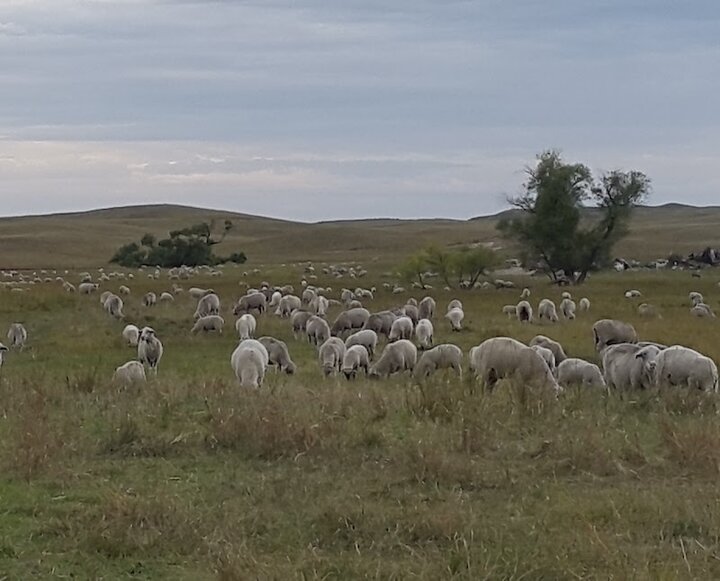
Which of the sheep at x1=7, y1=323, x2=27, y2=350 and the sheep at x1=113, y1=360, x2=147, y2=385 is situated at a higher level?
the sheep at x1=113, y1=360, x2=147, y2=385

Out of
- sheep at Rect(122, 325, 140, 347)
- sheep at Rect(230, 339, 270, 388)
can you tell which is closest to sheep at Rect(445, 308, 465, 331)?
sheep at Rect(122, 325, 140, 347)

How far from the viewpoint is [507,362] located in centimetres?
1388

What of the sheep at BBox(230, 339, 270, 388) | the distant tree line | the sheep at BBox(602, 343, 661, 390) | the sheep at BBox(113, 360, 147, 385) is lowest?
the distant tree line

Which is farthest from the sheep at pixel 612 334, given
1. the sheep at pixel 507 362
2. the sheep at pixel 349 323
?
the sheep at pixel 507 362

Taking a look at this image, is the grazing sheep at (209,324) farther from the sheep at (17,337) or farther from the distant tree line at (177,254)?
the distant tree line at (177,254)

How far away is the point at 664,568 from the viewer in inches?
238

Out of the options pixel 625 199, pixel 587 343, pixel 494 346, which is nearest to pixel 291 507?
pixel 494 346

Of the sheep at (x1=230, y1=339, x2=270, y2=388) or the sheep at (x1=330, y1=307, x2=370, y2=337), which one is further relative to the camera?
the sheep at (x1=330, y1=307, x2=370, y2=337)

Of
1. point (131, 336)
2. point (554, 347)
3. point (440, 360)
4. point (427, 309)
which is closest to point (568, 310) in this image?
point (427, 309)

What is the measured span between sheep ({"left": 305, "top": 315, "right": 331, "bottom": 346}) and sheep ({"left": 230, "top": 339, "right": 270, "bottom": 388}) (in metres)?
9.00

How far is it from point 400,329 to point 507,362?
10953 millimetres

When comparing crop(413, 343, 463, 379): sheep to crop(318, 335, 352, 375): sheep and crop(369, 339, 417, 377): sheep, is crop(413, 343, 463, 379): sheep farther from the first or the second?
crop(318, 335, 352, 375): sheep

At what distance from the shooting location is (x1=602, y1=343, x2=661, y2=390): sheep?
44.7 ft

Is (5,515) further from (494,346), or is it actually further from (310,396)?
(494,346)
